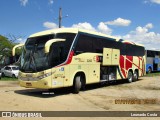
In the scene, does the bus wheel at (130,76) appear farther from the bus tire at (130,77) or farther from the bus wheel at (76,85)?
the bus wheel at (76,85)

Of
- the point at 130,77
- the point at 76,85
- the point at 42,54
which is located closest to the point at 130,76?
the point at 130,77

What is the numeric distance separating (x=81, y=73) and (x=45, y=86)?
310 cm

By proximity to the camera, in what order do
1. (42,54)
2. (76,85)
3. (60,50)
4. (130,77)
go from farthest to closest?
(130,77), (76,85), (60,50), (42,54)

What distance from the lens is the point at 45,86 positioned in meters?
15.1

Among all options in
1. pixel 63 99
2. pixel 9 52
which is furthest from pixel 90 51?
pixel 9 52

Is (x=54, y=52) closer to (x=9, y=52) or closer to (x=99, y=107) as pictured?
(x=99, y=107)

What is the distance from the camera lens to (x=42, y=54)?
15.6m

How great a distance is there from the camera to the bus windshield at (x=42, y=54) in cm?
1534

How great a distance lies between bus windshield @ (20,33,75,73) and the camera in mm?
15342

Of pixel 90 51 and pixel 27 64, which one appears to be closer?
pixel 27 64

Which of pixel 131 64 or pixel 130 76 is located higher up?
pixel 131 64

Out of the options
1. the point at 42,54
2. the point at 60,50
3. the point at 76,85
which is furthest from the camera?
the point at 76,85

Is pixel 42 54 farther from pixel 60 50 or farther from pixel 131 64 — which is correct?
pixel 131 64

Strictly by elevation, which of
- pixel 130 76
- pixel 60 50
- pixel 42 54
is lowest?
pixel 130 76
